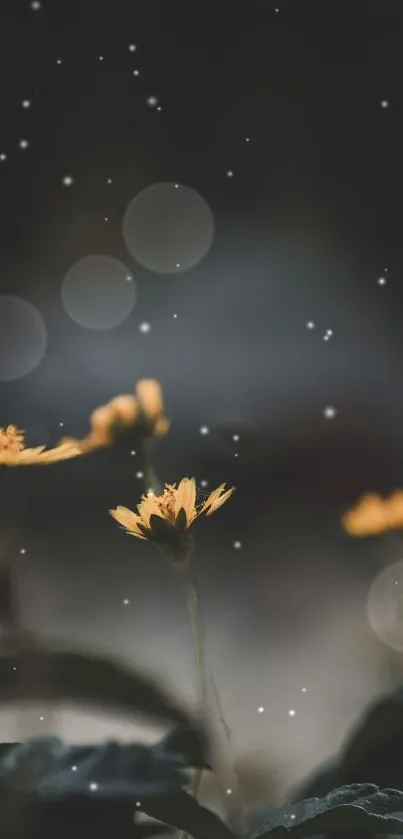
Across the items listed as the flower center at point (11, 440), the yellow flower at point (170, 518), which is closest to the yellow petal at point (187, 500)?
the yellow flower at point (170, 518)

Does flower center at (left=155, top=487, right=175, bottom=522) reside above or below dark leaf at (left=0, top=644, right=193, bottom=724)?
above

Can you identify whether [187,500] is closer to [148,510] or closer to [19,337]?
[148,510]

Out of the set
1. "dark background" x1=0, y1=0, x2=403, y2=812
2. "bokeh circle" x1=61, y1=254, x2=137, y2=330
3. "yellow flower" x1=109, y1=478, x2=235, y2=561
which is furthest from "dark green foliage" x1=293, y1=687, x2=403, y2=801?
"bokeh circle" x1=61, y1=254, x2=137, y2=330

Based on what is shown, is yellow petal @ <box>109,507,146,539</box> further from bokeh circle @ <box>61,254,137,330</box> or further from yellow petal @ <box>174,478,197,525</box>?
bokeh circle @ <box>61,254,137,330</box>

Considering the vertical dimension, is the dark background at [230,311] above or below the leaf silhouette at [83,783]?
above

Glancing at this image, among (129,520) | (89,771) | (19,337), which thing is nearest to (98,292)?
(19,337)

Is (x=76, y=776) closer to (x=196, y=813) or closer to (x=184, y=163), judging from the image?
(x=196, y=813)

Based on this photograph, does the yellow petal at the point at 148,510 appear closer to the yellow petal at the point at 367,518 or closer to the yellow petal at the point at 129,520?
the yellow petal at the point at 129,520

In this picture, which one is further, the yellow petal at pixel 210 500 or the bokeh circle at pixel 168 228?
the bokeh circle at pixel 168 228
